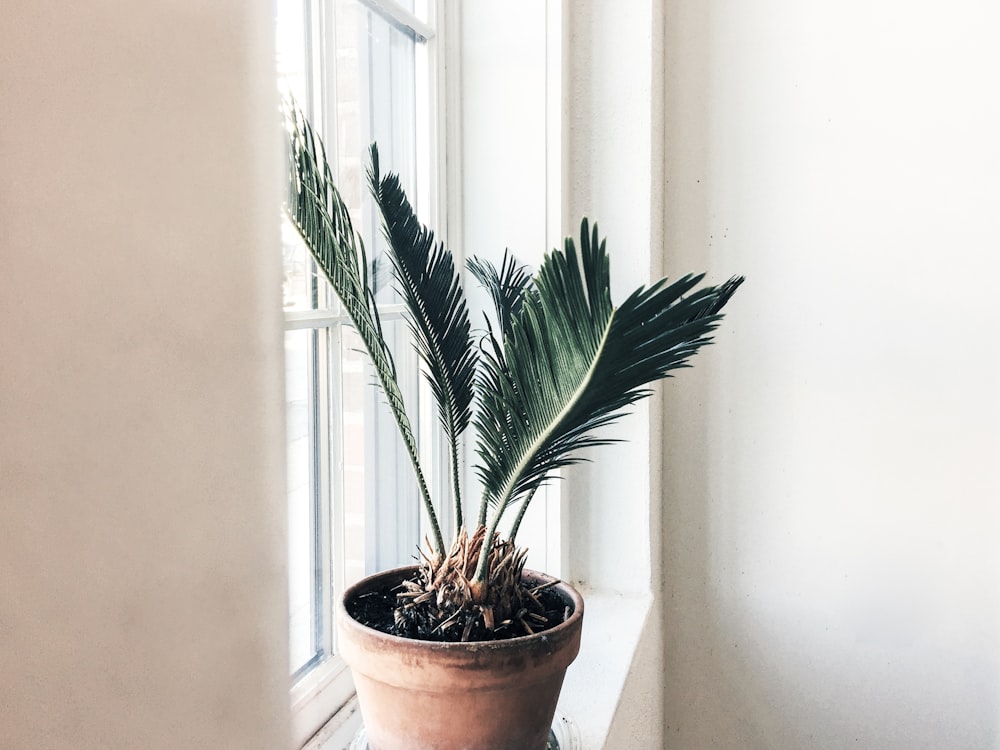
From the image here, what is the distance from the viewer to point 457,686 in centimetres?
86

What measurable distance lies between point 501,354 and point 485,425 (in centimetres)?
8

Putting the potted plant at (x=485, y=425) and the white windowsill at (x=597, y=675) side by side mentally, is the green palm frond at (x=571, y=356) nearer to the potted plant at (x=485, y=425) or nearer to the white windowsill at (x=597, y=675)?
the potted plant at (x=485, y=425)

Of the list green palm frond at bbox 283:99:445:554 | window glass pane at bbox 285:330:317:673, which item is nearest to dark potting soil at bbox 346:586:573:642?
window glass pane at bbox 285:330:317:673

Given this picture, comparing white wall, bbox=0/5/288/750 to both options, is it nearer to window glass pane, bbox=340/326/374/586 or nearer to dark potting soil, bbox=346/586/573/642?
dark potting soil, bbox=346/586/573/642

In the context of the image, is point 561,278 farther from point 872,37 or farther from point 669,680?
point 669,680

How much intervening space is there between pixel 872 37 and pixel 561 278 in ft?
3.69

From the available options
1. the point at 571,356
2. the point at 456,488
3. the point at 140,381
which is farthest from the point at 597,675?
the point at 140,381

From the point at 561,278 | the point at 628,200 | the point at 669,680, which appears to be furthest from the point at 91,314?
the point at 669,680

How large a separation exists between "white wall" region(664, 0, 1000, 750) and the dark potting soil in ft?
2.34

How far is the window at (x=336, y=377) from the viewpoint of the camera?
1.04 m

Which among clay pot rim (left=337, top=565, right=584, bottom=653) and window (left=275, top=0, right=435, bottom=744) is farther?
window (left=275, top=0, right=435, bottom=744)

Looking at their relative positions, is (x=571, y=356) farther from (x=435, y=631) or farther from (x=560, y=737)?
(x=560, y=737)

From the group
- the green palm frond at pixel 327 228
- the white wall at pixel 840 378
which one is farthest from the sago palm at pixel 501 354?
the white wall at pixel 840 378

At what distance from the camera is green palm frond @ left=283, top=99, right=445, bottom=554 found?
0.80 meters
